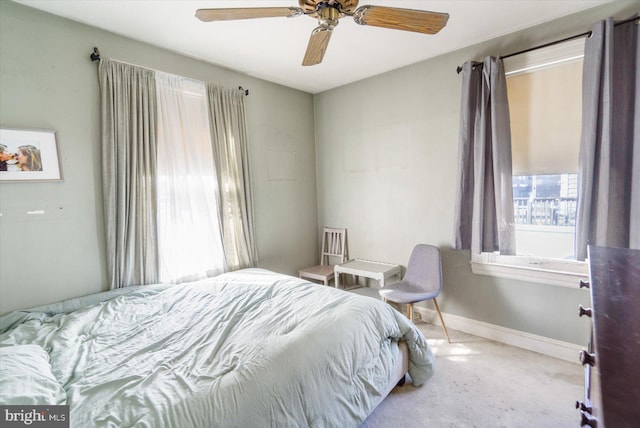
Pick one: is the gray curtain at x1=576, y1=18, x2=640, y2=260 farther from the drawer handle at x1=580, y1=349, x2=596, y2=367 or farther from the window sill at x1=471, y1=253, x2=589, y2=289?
the drawer handle at x1=580, y1=349, x2=596, y2=367

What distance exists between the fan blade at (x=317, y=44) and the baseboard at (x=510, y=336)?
2.60m

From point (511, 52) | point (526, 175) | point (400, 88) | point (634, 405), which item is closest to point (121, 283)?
point (634, 405)

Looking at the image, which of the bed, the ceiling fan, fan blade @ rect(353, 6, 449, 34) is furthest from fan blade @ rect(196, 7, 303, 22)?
the bed

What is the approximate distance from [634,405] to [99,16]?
3107 millimetres

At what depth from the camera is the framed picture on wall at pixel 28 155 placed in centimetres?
185

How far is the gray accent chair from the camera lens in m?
2.60

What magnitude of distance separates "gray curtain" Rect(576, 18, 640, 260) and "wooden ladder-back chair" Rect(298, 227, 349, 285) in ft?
7.61

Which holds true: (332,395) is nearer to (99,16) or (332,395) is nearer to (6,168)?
(6,168)

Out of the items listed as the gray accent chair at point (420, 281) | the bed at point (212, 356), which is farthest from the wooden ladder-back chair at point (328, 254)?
the bed at point (212, 356)

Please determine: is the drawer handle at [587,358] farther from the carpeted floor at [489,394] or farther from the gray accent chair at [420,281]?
the gray accent chair at [420,281]

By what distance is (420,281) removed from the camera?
9.29 feet

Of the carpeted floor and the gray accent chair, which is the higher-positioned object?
the gray accent chair

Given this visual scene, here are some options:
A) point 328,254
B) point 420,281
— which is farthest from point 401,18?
point 328,254

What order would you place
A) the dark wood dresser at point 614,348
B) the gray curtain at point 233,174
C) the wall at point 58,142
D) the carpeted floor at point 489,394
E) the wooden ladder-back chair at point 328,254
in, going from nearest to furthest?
the dark wood dresser at point 614,348, the carpeted floor at point 489,394, the wall at point 58,142, the gray curtain at point 233,174, the wooden ladder-back chair at point 328,254
